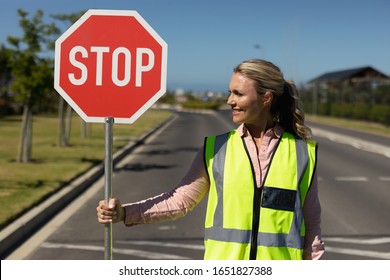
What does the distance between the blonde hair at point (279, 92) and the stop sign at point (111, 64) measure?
0.39 meters

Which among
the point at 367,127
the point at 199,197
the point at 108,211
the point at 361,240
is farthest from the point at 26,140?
the point at 367,127

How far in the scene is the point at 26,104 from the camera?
13.7 meters

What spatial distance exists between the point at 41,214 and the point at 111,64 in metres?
6.08

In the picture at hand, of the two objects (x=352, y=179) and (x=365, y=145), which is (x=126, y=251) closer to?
(x=352, y=179)

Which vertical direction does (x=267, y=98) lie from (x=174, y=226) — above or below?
above

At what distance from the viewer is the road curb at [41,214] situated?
21.0 feet

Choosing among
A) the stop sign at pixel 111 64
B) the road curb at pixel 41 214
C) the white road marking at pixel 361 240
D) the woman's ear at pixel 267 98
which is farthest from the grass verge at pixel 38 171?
the woman's ear at pixel 267 98

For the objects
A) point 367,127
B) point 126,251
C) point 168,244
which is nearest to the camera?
point 126,251

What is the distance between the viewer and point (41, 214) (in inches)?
306

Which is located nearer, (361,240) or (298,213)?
(298,213)

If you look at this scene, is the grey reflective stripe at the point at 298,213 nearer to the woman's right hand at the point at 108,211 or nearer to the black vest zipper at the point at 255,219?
the black vest zipper at the point at 255,219

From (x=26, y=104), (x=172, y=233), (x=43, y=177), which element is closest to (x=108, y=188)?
(x=172, y=233)

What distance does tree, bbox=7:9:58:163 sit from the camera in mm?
13518

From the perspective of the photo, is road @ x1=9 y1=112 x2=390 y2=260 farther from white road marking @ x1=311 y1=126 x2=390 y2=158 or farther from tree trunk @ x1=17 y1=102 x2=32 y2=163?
white road marking @ x1=311 y1=126 x2=390 y2=158
